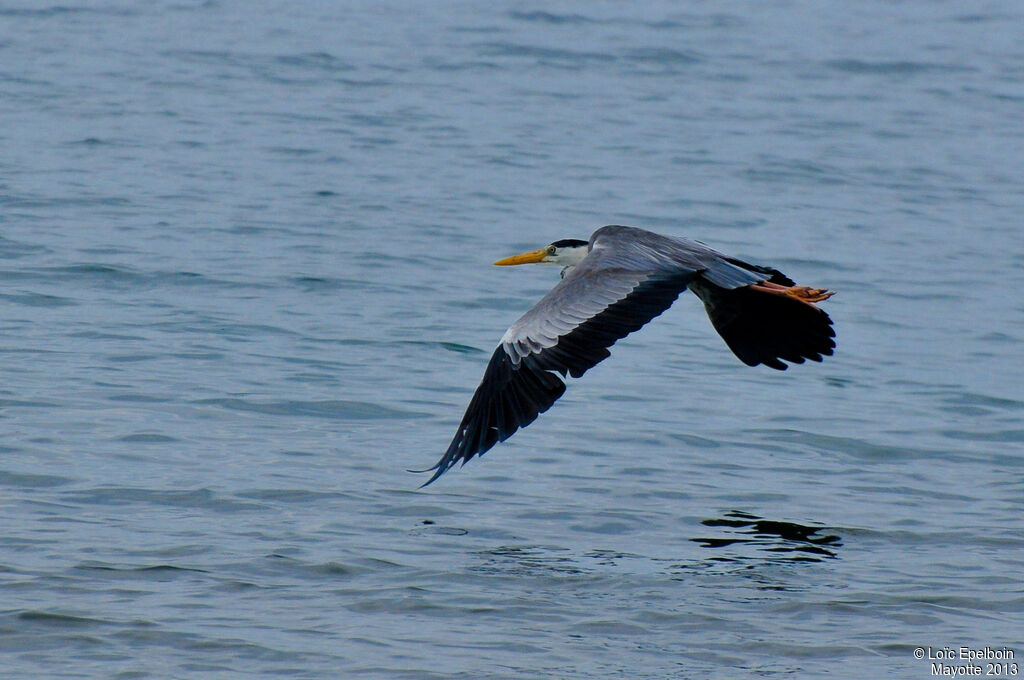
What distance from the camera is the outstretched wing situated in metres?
7.00

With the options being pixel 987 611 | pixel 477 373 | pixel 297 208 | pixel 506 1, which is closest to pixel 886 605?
pixel 987 611

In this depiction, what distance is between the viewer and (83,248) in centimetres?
1245

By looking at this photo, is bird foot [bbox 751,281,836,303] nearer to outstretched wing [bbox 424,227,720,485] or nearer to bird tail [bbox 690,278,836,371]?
bird tail [bbox 690,278,836,371]

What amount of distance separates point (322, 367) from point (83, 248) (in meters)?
3.26

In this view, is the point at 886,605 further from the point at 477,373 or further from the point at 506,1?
the point at 506,1

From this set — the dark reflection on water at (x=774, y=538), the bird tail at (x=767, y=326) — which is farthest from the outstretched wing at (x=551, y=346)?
the dark reflection on water at (x=774, y=538)

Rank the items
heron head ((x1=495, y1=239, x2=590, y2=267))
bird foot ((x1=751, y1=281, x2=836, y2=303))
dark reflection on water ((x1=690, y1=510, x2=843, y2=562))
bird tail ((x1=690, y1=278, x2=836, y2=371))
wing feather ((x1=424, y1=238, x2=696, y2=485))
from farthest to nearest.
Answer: heron head ((x1=495, y1=239, x2=590, y2=267))
bird tail ((x1=690, y1=278, x2=836, y2=371))
bird foot ((x1=751, y1=281, x2=836, y2=303))
dark reflection on water ((x1=690, y1=510, x2=843, y2=562))
wing feather ((x1=424, y1=238, x2=696, y2=485))

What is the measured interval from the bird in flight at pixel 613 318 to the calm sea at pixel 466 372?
2.13 ft

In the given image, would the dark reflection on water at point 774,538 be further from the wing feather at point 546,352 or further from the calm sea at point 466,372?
the wing feather at point 546,352

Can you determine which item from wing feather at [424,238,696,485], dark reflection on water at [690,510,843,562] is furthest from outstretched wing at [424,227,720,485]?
dark reflection on water at [690,510,843,562]

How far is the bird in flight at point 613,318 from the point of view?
23.1 ft

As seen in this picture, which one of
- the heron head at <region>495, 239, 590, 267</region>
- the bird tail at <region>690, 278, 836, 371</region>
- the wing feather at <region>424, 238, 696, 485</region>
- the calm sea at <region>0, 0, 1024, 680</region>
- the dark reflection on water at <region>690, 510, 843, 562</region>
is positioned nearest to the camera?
the calm sea at <region>0, 0, 1024, 680</region>

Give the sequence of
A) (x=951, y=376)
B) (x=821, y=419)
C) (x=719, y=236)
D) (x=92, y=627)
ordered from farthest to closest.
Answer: (x=719, y=236)
(x=951, y=376)
(x=821, y=419)
(x=92, y=627)

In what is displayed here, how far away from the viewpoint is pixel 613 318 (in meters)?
7.38
